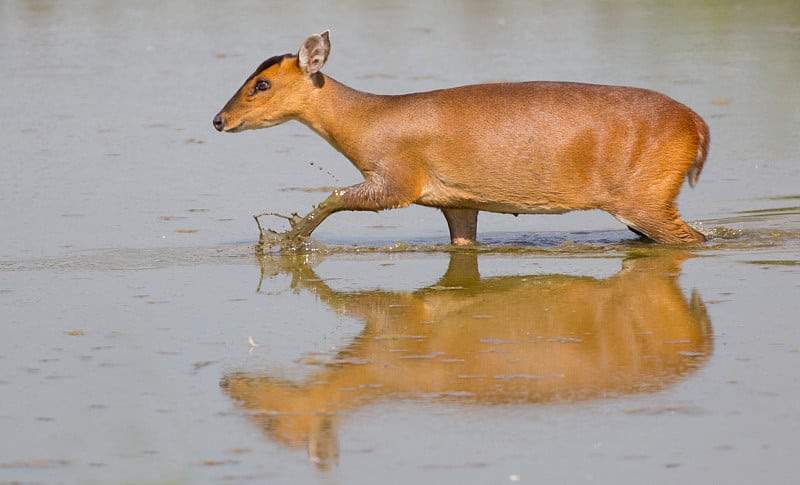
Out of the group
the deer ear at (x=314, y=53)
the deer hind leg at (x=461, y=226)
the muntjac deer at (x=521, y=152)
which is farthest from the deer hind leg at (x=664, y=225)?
the deer ear at (x=314, y=53)

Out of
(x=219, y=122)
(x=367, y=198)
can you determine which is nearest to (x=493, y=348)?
(x=367, y=198)

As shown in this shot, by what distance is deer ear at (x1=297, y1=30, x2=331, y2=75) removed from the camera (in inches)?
436

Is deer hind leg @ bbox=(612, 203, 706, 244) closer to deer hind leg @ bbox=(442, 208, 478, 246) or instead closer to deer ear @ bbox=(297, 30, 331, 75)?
deer hind leg @ bbox=(442, 208, 478, 246)

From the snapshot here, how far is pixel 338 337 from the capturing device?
27.5 ft

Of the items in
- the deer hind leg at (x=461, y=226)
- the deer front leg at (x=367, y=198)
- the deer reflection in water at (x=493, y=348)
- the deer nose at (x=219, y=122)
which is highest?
the deer nose at (x=219, y=122)

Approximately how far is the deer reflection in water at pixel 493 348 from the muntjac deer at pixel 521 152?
3.16 feet

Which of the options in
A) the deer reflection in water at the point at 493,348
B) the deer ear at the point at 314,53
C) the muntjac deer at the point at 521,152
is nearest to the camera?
the deer reflection in water at the point at 493,348

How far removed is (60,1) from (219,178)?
13.7m

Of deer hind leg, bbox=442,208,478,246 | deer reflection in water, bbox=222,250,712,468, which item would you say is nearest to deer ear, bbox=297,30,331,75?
deer hind leg, bbox=442,208,478,246

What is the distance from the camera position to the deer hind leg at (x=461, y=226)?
11117mm

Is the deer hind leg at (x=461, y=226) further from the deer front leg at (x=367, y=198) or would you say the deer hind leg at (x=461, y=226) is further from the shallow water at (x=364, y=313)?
the deer front leg at (x=367, y=198)

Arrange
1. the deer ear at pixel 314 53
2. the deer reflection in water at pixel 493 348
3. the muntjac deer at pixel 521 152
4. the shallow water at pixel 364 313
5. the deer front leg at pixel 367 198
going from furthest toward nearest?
1. the deer ear at pixel 314 53
2. the deer front leg at pixel 367 198
3. the muntjac deer at pixel 521 152
4. the deer reflection in water at pixel 493 348
5. the shallow water at pixel 364 313

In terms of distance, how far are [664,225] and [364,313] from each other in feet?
9.43

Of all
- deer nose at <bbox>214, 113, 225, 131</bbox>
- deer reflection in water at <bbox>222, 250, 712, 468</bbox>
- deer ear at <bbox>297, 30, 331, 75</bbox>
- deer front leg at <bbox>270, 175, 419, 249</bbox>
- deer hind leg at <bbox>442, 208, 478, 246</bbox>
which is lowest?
deer reflection in water at <bbox>222, 250, 712, 468</bbox>
